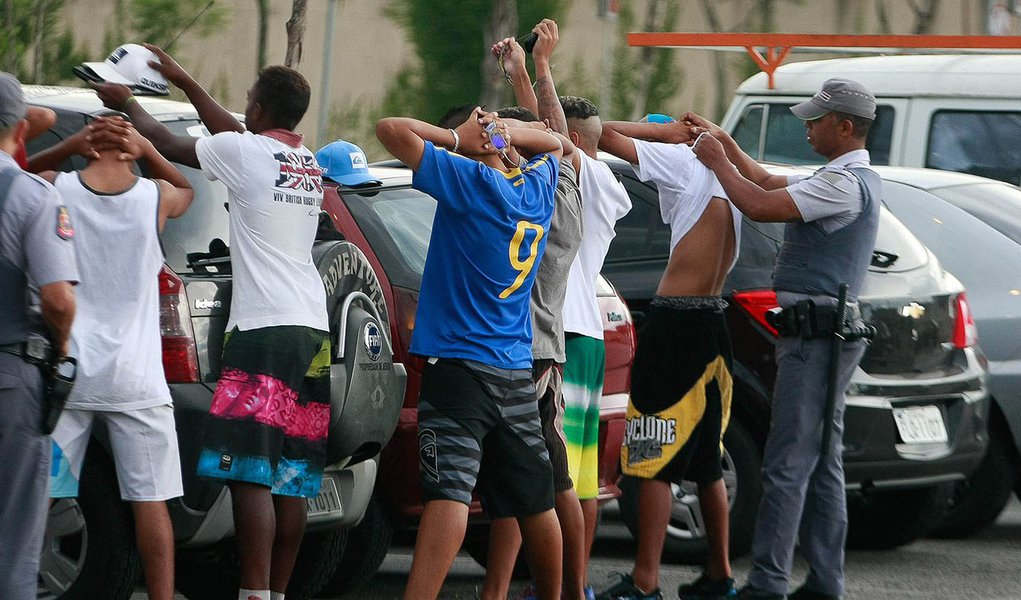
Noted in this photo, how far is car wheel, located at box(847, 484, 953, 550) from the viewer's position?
26.4 ft

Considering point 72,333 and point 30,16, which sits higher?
point 30,16

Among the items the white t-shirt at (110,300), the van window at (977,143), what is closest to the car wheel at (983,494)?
the van window at (977,143)

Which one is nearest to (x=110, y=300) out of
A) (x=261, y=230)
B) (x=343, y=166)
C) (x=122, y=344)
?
(x=122, y=344)

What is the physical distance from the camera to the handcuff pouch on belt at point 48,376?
459 centimetres

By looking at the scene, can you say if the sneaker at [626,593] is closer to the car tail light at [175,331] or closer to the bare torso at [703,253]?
the bare torso at [703,253]

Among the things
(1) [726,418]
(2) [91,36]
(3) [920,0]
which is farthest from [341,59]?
(1) [726,418]

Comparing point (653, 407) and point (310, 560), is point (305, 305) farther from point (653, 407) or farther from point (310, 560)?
point (653, 407)

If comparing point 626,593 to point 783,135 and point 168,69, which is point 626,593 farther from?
point 783,135

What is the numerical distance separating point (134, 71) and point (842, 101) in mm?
2512

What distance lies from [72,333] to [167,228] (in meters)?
0.75

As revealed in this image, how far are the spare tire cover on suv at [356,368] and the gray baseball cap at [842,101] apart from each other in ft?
5.77

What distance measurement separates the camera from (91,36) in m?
24.3

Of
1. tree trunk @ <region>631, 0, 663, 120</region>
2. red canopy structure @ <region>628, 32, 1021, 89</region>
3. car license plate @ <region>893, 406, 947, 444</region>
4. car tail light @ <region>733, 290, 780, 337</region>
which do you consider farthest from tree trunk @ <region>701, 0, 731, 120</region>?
car tail light @ <region>733, 290, 780, 337</region>

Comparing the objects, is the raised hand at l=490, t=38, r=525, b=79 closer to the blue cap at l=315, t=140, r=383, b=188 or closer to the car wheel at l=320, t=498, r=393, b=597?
the blue cap at l=315, t=140, r=383, b=188
